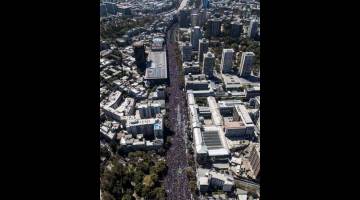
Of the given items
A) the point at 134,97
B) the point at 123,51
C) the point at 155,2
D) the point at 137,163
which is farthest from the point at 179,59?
the point at 155,2

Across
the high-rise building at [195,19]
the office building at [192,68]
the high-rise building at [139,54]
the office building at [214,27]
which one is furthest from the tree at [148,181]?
the high-rise building at [195,19]

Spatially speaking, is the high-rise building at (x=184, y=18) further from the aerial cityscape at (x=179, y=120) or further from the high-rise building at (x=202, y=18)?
the aerial cityscape at (x=179, y=120)

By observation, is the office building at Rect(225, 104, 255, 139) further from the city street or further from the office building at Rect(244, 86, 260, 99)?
the office building at Rect(244, 86, 260, 99)

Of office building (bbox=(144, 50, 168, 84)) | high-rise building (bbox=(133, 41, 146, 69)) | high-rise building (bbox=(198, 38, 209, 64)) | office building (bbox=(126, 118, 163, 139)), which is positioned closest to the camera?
office building (bbox=(126, 118, 163, 139))

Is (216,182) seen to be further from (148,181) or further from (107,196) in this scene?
(107,196)

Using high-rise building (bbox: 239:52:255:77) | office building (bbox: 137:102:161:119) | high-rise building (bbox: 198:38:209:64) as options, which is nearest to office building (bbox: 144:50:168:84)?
high-rise building (bbox: 198:38:209:64)
